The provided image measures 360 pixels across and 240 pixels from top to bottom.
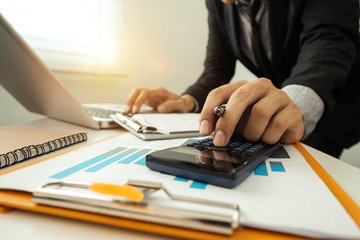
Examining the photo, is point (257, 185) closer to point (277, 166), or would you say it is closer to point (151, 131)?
point (277, 166)

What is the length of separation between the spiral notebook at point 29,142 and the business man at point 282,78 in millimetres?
211

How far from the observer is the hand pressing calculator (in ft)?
0.72

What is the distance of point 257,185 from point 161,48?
1353mm

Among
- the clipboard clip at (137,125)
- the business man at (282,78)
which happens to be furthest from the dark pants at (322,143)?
the clipboard clip at (137,125)

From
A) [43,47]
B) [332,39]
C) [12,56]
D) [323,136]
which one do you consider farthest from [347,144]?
[43,47]

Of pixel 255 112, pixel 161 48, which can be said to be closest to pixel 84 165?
pixel 255 112

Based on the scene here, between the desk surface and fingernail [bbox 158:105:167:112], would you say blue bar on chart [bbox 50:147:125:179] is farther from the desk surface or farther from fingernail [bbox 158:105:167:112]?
fingernail [bbox 158:105:167:112]

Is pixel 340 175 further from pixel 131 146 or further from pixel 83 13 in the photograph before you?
pixel 83 13

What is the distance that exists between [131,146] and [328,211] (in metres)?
0.28

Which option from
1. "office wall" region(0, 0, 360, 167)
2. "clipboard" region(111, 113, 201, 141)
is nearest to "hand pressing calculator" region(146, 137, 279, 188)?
"clipboard" region(111, 113, 201, 141)

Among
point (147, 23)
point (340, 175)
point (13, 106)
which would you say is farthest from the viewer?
point (147, 23)

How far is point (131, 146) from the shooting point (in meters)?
0.39

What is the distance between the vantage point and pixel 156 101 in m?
0.83

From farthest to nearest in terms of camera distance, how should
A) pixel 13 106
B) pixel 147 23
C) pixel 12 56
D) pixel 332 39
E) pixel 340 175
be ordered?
1. pixel 147 23
2. pixel 13 106
3. pixel 332 39
4. pixel 12 56
5. pixel 340 175
